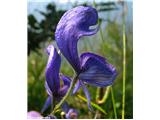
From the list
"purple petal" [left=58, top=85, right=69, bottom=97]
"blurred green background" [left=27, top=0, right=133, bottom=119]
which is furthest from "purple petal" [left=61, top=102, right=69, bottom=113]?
"blurred green background" [left=27, top=0, right=133, bottom=119]

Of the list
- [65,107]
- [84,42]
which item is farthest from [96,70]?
[84,42]

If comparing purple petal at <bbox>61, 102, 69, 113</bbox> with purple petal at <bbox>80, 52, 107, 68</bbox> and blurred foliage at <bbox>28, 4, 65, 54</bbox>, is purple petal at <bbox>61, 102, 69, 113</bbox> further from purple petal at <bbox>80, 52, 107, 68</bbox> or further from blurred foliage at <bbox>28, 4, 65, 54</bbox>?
blurred foliage at <bbox>28, 4, 65, 54</bbox>

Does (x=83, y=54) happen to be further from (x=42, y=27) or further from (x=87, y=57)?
(x=42, y=27)

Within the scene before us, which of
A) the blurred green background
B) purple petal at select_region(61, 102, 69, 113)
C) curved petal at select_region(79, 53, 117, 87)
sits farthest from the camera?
the blurred green background

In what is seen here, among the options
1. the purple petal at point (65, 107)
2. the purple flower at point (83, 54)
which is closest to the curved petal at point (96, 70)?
the purple flower at point (83, 54)
